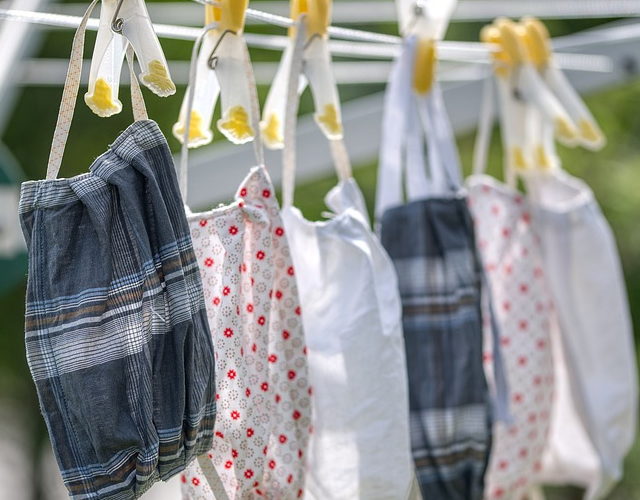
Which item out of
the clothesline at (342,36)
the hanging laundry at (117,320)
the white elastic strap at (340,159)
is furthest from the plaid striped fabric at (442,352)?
the hanging laundry at (117,320)

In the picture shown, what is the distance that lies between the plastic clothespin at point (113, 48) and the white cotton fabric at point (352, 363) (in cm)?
25

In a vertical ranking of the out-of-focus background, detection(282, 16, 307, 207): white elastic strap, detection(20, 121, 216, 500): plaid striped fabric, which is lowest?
the out-of-focus background

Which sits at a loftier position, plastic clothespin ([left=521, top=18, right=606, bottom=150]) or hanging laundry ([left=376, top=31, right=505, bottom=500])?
plastic clothespin ([left=521, top=18, right=606, bottom=150])

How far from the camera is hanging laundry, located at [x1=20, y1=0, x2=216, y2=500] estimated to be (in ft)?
2.45

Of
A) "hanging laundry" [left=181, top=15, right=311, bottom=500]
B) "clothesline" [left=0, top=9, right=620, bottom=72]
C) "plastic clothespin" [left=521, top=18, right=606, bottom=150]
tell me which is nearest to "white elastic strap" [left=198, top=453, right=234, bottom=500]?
"hanging laundry" [left=181, top=15, right=311, bottom=500]

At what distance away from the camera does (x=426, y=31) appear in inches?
46.9

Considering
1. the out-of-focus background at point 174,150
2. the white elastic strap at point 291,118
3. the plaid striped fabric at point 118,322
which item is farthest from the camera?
the out-of-focus background at point 174,150

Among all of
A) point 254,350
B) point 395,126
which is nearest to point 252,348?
point 254,350

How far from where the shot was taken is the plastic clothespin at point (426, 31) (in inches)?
46.7

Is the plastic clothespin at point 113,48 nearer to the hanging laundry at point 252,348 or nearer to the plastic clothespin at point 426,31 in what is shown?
the hanging laundry at point 252,348

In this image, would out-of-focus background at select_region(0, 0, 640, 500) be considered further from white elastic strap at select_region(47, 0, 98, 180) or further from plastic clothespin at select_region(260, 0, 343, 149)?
white elastic strap at select_region(47, 0, 98, 180)

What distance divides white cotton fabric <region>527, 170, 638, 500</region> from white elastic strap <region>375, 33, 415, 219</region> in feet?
0.75

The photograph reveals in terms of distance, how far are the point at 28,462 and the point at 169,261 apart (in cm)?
409

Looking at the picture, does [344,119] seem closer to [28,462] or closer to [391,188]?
[391,188]
